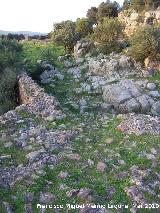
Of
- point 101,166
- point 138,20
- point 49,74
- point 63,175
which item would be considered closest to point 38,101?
point 101,166

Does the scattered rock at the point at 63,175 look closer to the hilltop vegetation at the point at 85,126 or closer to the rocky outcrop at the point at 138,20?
the hilltop vegetation at the point at 85,126

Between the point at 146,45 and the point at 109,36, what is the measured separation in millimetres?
4262

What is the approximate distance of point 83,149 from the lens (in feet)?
42.4

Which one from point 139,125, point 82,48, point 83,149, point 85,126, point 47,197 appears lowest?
point 47,197

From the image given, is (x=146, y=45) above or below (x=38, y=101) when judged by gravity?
above

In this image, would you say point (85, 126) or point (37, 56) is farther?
point (37, 56)

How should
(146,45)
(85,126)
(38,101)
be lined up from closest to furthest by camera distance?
(85,126) < (38,101) < (146,45)

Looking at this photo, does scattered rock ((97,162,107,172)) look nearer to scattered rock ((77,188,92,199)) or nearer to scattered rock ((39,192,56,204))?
scattered rock ((77,188,92,199))

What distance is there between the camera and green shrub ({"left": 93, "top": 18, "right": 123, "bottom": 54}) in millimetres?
24953

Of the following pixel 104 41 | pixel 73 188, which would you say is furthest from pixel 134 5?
pixel 73 188

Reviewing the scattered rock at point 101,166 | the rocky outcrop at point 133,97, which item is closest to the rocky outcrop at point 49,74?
the rocky outcrop at point 133,97

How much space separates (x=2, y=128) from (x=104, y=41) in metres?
13.0

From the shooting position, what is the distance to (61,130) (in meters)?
14.1

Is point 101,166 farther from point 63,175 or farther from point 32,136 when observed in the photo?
point 32,136
